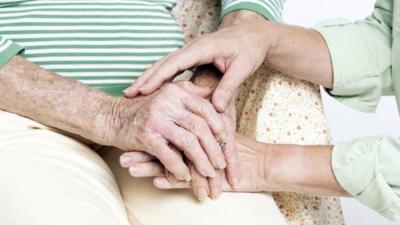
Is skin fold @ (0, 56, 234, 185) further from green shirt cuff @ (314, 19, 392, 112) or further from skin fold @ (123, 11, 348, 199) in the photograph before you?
green shirt cuff @ (314, 19, 392, 112)

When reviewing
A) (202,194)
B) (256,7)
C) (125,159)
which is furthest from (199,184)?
(256,7)

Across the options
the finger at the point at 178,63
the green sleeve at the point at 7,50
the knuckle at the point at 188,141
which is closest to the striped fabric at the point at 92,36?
the green sleeve at the point at 7,50

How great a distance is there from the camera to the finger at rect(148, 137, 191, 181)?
1.02m

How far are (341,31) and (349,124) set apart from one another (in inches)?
28.4

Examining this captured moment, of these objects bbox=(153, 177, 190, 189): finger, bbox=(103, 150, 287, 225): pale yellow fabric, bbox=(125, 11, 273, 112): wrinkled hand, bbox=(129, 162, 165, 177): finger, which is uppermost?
bbox=(125, 11, 273, 112): wrinkled hand

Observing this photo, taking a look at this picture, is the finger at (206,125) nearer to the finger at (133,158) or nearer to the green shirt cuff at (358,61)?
the finger at (133,158)

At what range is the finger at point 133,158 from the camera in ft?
3.47

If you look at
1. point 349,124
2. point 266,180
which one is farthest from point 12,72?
point 349,124

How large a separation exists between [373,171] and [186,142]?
0.92ft

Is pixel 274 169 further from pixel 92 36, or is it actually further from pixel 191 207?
pixel 92 36

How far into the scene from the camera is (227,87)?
110cm

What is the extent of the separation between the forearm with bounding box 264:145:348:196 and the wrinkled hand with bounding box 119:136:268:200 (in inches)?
0.5

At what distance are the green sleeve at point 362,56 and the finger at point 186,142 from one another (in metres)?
0.31

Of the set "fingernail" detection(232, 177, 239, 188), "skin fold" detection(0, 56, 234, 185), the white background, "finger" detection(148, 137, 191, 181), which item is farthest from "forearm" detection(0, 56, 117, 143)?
the white background
